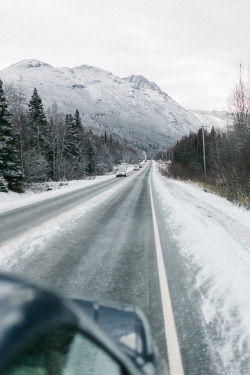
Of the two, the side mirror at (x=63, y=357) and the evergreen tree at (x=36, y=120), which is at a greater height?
the evergreen tree at (x=36, y=120)

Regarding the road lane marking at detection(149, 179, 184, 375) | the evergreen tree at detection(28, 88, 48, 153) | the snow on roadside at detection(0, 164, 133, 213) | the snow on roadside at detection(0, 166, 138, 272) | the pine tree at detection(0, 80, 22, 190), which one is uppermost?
the evergreen tree at detection(28, 88, 48, 153)

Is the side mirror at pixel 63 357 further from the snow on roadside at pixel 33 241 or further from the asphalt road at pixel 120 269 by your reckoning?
the snow on roadside at pixel 33 241

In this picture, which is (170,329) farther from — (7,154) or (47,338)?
(7,154)

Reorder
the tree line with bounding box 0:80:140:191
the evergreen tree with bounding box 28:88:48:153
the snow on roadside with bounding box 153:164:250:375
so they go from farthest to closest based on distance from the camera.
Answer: the evergreen tree with bounding box 28:88:48:153 → the tree line with bounding box 0:80:140:191 → the snow on roadside with bounding box 153:164:250:375

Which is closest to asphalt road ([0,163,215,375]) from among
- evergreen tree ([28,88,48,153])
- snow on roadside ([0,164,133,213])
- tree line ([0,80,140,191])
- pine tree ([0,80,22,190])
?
snow on roadside ([0,164,133,213])

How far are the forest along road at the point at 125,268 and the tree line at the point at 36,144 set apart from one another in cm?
1461

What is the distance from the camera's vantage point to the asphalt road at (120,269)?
287 centimetres

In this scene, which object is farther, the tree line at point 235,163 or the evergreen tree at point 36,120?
the evergreen tree at point 36,120

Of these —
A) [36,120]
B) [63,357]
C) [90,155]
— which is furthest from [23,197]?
→ [90,155]

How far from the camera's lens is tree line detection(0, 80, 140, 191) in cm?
2164

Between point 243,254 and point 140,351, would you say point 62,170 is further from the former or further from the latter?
point 140,351

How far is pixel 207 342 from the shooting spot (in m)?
2.66

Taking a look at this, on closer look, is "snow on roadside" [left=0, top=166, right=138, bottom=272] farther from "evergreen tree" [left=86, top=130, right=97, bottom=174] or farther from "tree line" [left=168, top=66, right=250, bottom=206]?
"evergreen tree" [left=86, top=130, right=97, bottom=174]

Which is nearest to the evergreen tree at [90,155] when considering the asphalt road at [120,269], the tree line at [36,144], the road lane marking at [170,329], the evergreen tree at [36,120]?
the tree line at [36,144]
